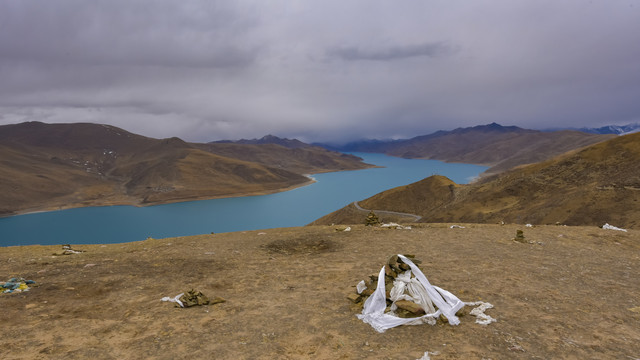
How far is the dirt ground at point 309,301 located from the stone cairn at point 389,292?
0.32 meters

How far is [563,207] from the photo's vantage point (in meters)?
28.9

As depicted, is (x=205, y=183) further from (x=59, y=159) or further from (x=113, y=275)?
(x=113, y=275)

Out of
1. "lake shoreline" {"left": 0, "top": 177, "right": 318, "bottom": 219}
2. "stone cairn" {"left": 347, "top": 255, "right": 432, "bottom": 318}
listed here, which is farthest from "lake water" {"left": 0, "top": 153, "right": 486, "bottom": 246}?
"stone cairn" {"left": 347, "top": 255, "right": 432, "bottom": 318}

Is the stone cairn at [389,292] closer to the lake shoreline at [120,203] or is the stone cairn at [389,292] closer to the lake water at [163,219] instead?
the lake water at [163,219]

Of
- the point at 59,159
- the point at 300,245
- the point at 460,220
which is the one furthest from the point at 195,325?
the point at 59,159

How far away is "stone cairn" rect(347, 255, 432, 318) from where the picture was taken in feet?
24.7

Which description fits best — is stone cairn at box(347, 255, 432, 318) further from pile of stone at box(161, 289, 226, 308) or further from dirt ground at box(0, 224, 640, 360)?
pile of stone at box(161, 289, 226, 308)

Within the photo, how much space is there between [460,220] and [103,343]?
39929mm

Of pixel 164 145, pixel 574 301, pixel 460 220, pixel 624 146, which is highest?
pixel 164 145

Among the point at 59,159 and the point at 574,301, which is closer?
the point at 574,301

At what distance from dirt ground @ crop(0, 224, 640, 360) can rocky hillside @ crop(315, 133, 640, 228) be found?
13218 mm

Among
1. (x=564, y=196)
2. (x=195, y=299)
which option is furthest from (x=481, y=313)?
(x=564, y=196)

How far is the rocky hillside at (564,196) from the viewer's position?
26.3 meters

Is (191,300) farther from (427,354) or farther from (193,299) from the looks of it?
(427,354)
